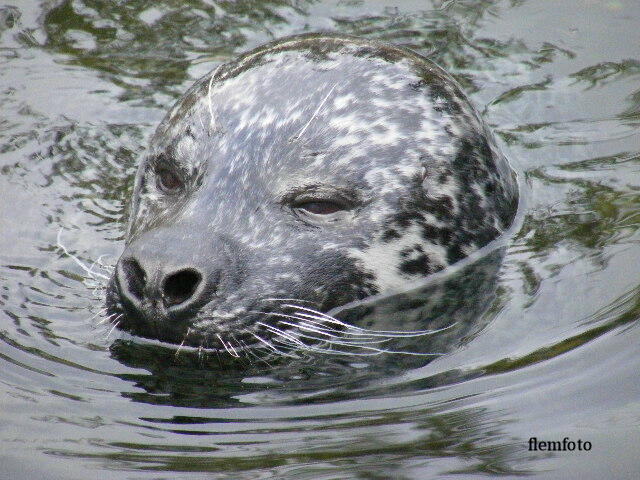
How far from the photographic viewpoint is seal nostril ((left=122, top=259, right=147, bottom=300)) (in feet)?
15.4

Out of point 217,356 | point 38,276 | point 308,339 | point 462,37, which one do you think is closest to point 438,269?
point 308,339

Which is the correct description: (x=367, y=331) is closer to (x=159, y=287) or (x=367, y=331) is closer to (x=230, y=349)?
(x=230, y=349)

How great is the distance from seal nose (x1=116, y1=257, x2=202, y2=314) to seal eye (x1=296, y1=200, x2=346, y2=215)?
737 millimetres

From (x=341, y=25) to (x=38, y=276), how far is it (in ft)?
10.6

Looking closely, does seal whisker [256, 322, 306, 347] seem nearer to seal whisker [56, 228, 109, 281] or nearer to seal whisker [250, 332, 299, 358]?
seal whisker [250, 332, 299, 358]

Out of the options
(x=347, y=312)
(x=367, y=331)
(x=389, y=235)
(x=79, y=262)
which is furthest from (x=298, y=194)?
(x=79, y=262)

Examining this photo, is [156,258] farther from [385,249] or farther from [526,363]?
[526,363]

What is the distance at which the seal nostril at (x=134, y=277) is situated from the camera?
184 inches

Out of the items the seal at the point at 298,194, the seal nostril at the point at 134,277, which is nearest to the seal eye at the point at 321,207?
the seal at the point at 298,194

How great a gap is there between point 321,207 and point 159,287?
98 centimetres

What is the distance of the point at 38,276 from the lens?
572 cm

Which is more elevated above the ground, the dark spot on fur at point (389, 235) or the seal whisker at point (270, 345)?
the dark spot on fur at point (389, 235)

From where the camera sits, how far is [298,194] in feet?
17.0

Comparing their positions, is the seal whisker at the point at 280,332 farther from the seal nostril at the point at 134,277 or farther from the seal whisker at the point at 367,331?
the seal nostril at the point at 134,277
